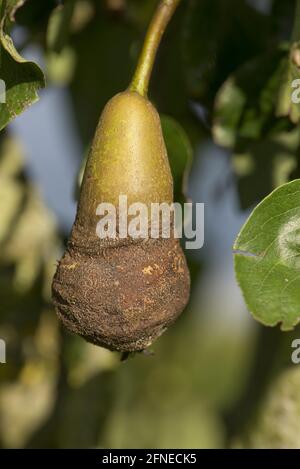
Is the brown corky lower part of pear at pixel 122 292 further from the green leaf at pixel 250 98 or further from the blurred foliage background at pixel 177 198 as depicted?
the green leaf at pixel 250 98

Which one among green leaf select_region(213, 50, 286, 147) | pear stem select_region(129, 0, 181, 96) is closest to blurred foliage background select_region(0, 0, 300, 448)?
green leaf select_region(213, 50, 286, 147)

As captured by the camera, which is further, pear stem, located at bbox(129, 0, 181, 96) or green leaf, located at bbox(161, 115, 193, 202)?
green leaf, located at bbox(161, 115, 193, 202)

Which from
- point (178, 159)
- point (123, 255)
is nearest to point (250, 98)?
point (178, 159)

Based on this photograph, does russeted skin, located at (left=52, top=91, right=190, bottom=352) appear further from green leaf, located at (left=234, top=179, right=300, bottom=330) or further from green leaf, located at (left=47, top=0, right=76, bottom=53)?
green leaf, located at (left=47, top=0, right=76, bottom=53)

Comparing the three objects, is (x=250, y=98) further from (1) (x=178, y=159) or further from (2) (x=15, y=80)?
(2) (x=15, y=80)

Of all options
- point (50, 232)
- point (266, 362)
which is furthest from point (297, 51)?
point (50, 232)

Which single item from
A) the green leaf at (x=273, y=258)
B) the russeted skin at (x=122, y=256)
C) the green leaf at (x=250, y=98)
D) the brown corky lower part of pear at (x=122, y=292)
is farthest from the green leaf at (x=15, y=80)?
the green leaf at (x=250, y=98)

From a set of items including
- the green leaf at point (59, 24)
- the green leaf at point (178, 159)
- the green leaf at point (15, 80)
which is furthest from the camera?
the green leaf at point (59, 24)

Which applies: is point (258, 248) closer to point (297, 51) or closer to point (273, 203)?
point (273, 203)
